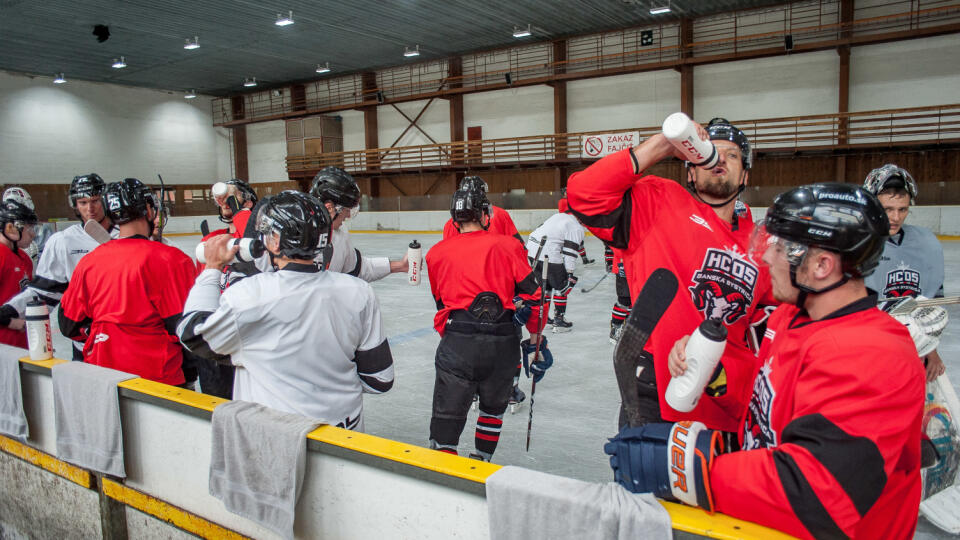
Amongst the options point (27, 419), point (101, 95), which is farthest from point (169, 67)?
point (27, 419)

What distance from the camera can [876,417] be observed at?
114 cm

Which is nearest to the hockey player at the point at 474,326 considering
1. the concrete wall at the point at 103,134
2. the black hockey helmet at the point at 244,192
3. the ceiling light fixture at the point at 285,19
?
the black hockey helmet at the point at 244,192

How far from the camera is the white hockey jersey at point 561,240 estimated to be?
7582mm

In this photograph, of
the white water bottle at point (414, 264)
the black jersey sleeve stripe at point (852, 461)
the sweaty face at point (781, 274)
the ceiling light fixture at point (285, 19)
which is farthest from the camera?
the ceiling light fixture at point (285, 19)

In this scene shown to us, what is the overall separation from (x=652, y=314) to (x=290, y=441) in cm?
126

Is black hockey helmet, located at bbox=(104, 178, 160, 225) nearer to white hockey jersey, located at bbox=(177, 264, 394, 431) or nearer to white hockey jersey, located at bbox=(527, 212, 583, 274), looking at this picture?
white hockey jersey, located at bbox=(177, 264, 394, 431)

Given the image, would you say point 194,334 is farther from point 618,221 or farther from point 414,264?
point 414,264

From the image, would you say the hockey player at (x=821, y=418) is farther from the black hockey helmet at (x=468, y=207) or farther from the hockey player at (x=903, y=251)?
the hockey player at (x=903, y=251)

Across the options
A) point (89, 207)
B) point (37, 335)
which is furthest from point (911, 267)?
point (89, 207)

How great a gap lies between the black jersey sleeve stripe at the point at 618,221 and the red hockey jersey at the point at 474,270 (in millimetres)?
1397

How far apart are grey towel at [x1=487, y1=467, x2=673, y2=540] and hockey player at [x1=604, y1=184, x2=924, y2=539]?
0.05 m

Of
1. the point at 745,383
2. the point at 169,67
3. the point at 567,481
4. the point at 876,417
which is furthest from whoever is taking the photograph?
the point at 169,67

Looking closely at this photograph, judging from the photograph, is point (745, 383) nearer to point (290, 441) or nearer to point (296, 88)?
point (290, 441)

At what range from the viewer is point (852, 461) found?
113 centimetres
